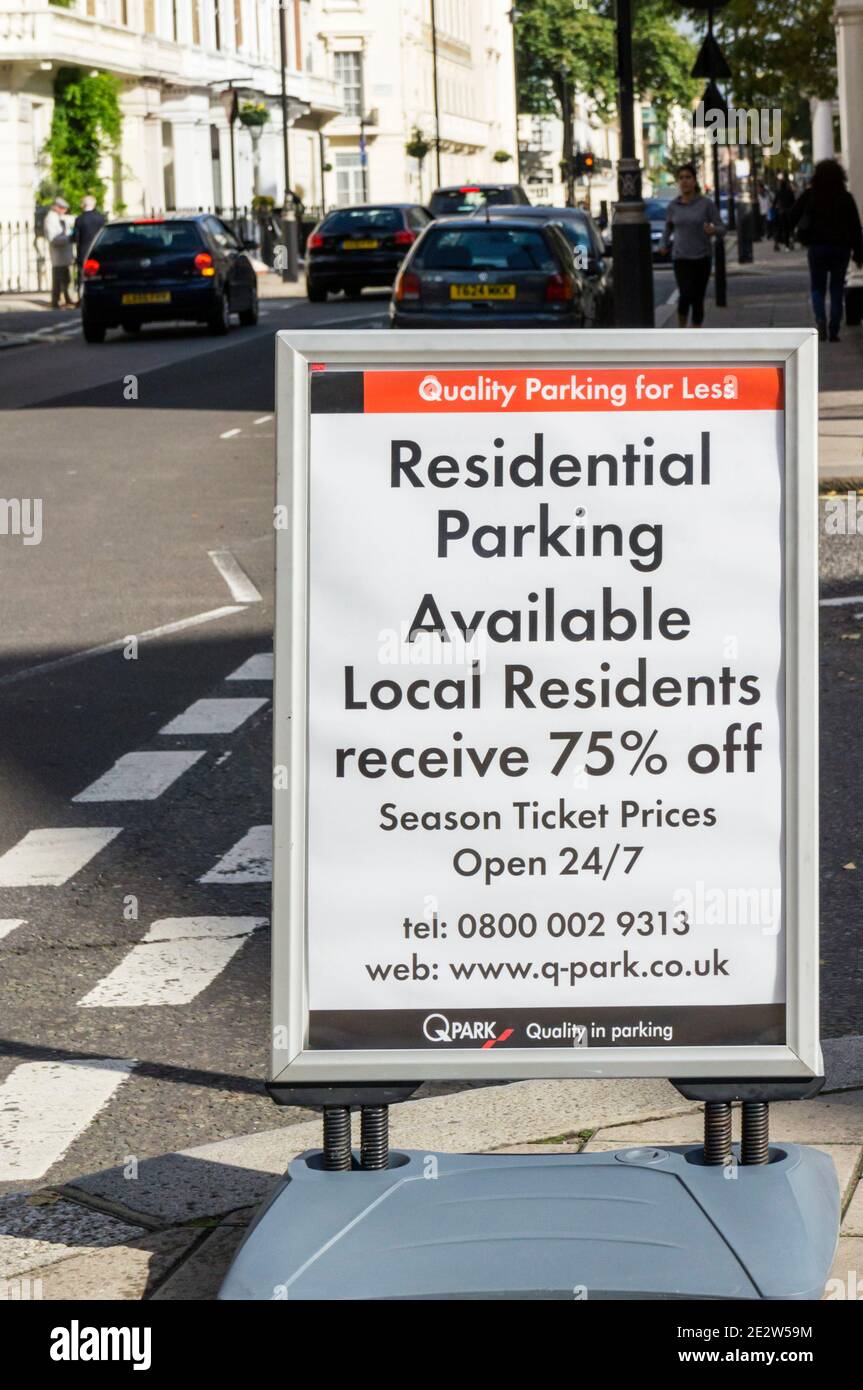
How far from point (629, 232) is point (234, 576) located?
28.6ft

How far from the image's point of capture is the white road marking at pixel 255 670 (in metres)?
8.77

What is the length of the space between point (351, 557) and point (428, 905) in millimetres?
546

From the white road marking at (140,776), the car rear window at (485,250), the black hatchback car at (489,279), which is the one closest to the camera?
the white road marking at (140,776)

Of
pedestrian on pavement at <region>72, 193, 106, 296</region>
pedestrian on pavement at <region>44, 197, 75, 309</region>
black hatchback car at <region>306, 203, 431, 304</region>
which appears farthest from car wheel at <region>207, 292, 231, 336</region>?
black hatchback car at <region>306, 203, 431, 304</region>

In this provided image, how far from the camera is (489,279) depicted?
68.0 ft

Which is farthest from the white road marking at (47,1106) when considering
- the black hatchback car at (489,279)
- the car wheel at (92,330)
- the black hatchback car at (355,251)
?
the black hatchback car at (355,251)

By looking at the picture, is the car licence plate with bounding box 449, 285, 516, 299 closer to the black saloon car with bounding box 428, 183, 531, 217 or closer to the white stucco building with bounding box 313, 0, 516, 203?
the black saloon car with bounding box 428, 183, 531, 217

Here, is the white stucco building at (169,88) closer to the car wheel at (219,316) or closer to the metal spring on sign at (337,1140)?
the car wheel at (219,316)

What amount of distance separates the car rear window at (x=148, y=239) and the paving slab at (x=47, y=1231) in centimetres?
2564

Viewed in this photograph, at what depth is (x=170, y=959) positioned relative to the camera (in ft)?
18.2

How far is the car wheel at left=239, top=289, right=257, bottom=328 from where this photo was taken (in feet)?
102

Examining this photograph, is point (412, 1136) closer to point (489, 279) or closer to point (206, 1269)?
point (206, 1269)

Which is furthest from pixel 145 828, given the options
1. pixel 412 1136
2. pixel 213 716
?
pixel 412 1136

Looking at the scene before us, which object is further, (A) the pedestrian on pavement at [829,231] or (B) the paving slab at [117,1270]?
(A) the pedestrian on pavement at [829,231]
